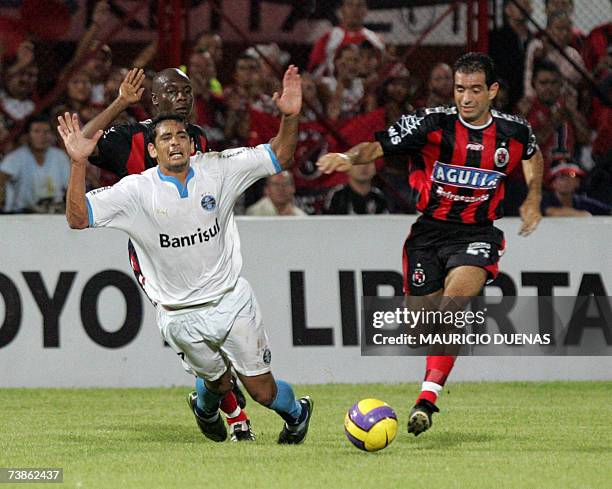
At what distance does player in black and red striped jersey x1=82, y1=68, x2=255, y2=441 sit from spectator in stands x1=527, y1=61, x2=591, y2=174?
15.2ft

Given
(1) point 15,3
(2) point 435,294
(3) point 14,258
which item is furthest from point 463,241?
(1) point 15,3

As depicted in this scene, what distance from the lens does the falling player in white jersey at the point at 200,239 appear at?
753cm

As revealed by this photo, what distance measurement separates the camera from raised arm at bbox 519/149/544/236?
8.79 metres

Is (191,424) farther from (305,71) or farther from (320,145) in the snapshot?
(305,71)

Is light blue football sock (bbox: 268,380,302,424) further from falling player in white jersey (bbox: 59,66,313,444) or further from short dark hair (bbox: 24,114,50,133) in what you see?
short dark hair (bbox: 24,114,50,133)

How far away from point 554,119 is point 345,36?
2.13m

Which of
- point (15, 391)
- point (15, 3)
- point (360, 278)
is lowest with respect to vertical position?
point (15, 391)

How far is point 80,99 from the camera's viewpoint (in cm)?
1205

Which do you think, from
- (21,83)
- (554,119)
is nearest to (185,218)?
(21,83)

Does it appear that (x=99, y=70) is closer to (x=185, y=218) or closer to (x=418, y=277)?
(x=418, y=277)

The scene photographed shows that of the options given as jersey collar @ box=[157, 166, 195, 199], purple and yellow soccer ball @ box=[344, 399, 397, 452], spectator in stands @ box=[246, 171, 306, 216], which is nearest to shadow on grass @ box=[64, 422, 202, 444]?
purple and yellow soccer ball @ box=[344, 399, 397, 452]

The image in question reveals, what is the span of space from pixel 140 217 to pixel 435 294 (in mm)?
2308

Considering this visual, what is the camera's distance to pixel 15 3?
12.7m

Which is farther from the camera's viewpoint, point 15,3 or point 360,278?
point 15,3
